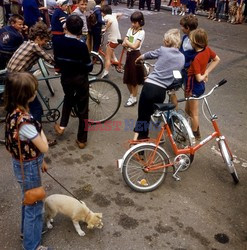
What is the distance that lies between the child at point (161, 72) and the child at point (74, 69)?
2.61 ft

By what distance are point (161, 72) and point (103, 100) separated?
5.19 feet

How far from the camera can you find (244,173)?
4.27 metres

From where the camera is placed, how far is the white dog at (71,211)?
310 centimetres

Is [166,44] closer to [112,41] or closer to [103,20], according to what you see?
[112,41]

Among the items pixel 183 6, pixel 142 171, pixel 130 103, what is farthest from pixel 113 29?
pixel 183 6

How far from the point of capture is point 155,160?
381 cm

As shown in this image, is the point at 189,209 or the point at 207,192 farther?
the point at 207,192

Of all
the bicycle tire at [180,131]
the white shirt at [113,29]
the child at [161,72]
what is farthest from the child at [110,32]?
the bicycle tire at [180,131]

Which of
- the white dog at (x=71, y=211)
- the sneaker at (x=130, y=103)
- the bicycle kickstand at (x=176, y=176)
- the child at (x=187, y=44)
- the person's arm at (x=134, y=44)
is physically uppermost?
the child at (x=187, y=44)

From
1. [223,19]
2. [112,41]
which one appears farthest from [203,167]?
[223,19]

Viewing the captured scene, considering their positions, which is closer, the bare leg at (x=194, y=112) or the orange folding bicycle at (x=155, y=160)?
the orange folding bicycle at (x=155, y=160)

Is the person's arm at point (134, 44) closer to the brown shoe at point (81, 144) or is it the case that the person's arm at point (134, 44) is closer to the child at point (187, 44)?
the child at point (187, 44)

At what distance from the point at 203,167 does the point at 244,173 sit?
527 mm

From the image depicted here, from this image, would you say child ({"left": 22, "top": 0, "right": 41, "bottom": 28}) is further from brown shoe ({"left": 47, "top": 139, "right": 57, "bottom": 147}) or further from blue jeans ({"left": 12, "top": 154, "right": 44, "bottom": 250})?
blue jeans ({"left": 12, "top": 154, "right": 44, "bottom": 250})
